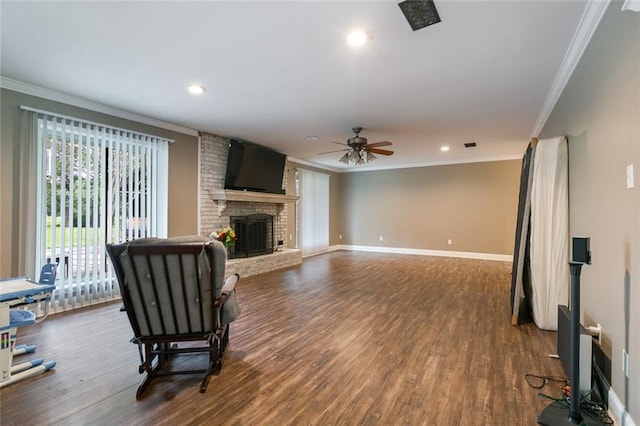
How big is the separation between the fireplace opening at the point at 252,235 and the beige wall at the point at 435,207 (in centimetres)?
331

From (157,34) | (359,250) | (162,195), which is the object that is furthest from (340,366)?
(359,250)

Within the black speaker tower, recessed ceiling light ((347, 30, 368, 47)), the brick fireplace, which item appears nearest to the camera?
the black speaker tower

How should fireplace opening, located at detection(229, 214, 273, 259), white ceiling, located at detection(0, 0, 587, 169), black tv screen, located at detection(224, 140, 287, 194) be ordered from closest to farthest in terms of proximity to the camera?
white ceiling, located at detection(0, 0, 587, 169) < black tv screen, located at detection(224, 140, 287, 194) < fireplace opening, located at detection(229, 214, 273, 259)

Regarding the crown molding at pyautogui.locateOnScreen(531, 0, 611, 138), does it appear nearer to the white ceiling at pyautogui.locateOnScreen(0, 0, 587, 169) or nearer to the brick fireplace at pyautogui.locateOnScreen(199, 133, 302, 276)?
the white ceiling at pyautogui.locateOnScreen(0, 0, 587, 169)

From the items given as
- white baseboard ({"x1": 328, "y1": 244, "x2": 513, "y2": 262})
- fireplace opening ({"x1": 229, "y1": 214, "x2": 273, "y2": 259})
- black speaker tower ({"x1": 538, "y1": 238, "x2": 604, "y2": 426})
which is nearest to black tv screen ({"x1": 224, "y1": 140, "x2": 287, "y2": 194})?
fireplace opening ({"x1": 229, "y1": 214, "x2": 273, "y2": 259})

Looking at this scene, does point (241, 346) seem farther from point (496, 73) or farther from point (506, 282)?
point (506, 282)

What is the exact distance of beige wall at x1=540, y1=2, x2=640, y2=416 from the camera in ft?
5.03

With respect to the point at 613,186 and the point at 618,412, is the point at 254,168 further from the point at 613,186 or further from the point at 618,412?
the point at 618,412

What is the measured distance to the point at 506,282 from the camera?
16.7ft

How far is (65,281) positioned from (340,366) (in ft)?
11.6

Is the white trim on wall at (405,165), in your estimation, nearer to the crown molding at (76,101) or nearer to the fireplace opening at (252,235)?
the fireplace opening at (252,235)

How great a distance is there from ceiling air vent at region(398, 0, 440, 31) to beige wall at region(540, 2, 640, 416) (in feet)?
3.41

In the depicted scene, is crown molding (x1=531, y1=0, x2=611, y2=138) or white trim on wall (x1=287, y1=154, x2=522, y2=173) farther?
white trim on wall (x1=287, y1=154, x2=522, y2=173)

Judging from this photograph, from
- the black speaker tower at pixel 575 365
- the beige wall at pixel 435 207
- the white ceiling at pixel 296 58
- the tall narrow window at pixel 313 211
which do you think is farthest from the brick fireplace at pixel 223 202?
the black speaker tower at pixel 575 365
